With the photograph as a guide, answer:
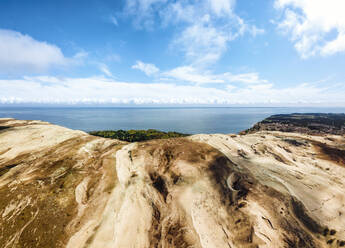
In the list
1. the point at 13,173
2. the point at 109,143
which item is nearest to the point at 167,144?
the point at 109,143

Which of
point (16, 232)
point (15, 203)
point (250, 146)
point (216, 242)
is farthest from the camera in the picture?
point (250, 146)

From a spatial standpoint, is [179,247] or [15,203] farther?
[15,203]

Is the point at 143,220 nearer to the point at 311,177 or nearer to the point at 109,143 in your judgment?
the point at 109,143

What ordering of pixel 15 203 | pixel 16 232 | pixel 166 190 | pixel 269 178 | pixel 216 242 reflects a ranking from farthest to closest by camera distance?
pixel 269 178 < pixel 166 190 < pixel 15 203 < pixel 216 242 < pixel 16 232

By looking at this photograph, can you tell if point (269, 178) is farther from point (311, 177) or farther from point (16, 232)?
point (16, 232)

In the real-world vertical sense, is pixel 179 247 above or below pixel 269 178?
below

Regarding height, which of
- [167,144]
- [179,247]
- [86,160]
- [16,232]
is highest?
[167,144]
